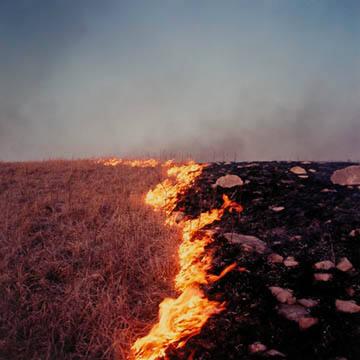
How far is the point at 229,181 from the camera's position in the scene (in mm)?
A: 5762

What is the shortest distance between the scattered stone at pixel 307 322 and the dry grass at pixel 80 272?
1.07m

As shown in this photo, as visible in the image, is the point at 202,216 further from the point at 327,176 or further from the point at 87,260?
the point at 327,176

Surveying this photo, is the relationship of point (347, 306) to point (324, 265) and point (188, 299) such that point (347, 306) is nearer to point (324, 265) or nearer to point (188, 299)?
point (324, 265)

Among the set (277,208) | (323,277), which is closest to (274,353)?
(323,277)

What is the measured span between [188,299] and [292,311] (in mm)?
Result: 750

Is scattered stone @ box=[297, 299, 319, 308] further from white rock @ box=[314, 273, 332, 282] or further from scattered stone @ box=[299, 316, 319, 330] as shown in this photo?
white rock @ box=[314, 273, 332, 282]

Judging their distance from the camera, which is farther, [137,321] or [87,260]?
[87,260]

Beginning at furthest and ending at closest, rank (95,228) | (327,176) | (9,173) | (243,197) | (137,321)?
(9,173) → (327,176) → (243,197) → (95,228) → (137,321)

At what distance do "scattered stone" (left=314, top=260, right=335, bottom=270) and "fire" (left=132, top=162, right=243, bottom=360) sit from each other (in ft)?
2.13

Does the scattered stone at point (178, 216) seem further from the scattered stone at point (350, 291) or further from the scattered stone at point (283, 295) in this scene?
the scattered stone at point (350, 291)

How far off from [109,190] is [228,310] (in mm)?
3886

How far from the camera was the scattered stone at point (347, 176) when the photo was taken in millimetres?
5363

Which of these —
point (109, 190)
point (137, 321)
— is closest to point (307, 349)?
point (137, 321)

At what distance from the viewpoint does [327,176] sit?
568 cm
